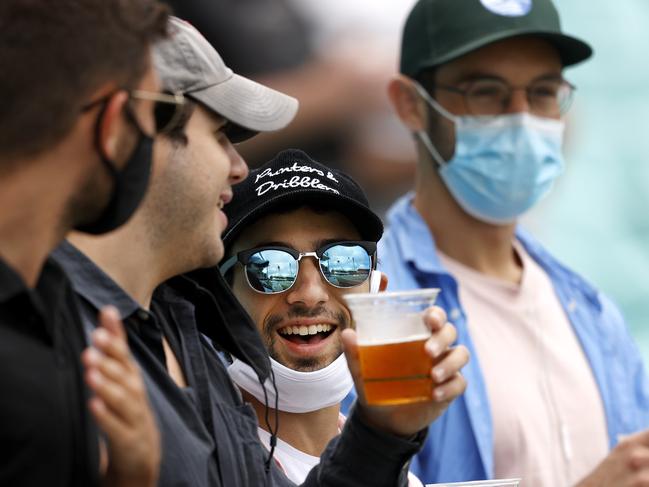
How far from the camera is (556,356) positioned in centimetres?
493

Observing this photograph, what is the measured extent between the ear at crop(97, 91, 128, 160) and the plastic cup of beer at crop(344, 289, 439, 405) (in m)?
0.70

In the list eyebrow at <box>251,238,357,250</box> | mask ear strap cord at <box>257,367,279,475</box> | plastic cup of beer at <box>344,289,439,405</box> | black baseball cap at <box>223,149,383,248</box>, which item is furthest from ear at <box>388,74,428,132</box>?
plastic cup of beer at <box>344,289,439,405</box>

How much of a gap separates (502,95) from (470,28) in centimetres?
27

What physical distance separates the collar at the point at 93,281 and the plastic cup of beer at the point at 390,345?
446 mm

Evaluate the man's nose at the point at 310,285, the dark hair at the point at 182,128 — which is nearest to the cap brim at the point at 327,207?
the man's nose at the point at 310,285

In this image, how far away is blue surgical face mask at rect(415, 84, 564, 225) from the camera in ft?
17.2

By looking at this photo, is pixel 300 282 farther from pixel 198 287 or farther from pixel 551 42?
pixel 551 42

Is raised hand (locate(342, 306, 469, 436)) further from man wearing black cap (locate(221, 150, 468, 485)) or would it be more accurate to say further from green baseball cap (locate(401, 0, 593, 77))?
green baseball cap (locate(401, 0, 593, 77))

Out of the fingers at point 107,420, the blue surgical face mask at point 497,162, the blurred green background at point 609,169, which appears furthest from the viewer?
the blurred green background at point 609,169

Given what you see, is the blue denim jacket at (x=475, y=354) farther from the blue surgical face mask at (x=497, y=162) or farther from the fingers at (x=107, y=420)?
the fingers at (x=107, y=420)

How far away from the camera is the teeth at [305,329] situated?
3.59 m

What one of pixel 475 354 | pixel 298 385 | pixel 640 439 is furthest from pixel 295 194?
pixel 475 354

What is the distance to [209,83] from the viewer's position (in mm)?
3092

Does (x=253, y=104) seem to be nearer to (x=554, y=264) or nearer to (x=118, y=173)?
(x=118, y=173)
